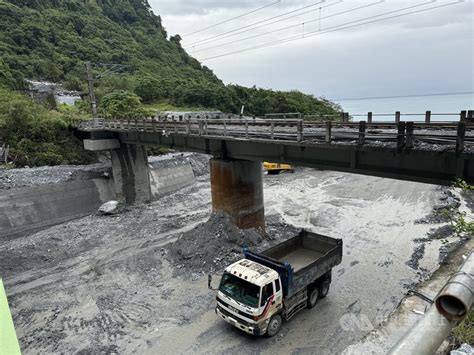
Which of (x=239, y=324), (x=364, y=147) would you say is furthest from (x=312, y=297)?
(x=364, y=147)

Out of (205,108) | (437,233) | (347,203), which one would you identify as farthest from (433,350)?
(205,108)

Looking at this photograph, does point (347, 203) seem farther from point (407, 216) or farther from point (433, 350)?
point (433, 350)

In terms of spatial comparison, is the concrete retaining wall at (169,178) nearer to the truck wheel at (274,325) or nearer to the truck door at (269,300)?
the truck wheel at (274,325)

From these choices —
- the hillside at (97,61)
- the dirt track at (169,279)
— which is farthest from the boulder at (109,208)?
the hillside at (97,61)

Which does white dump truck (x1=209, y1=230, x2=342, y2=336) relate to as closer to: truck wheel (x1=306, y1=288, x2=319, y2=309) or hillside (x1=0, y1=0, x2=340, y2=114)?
truck wheel (x1=306, y1=288, x2=319, y2=309)

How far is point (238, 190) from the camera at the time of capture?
20.4 m

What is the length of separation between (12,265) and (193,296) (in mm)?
11104

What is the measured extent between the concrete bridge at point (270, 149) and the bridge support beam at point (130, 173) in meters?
0.08

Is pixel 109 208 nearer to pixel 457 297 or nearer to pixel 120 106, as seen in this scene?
pixel 457 297

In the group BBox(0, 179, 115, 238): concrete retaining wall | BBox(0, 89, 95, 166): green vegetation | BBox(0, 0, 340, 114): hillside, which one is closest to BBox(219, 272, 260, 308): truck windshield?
BBox(0, 179, 115, 238): concrete retaining wall

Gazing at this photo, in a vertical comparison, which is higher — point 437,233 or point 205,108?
point 205,108

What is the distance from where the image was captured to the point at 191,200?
30938 mm

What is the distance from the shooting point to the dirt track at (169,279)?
476 inches

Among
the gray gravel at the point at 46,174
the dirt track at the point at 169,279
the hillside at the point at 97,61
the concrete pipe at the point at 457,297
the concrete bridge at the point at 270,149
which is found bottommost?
the dirt track at the point at 169,279
